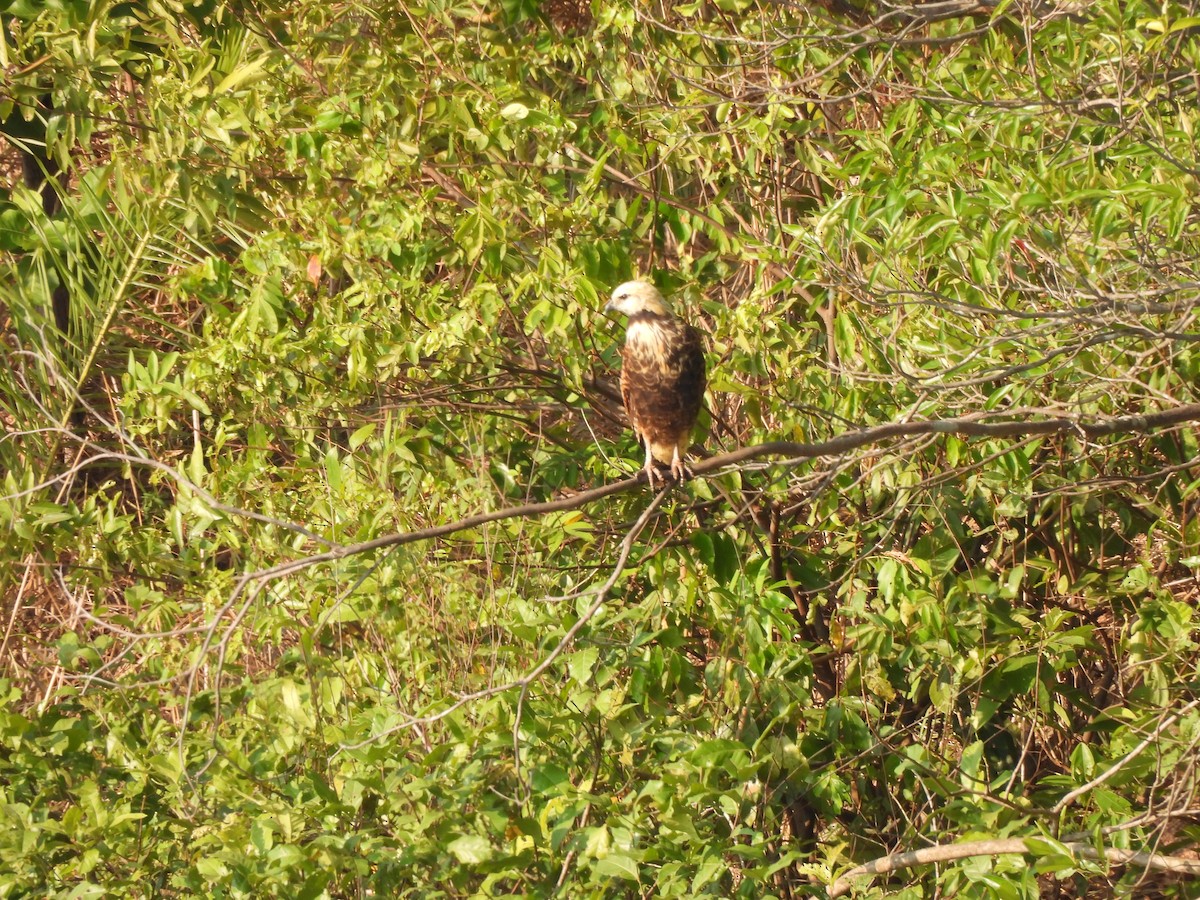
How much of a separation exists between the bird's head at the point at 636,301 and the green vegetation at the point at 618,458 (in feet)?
0.36

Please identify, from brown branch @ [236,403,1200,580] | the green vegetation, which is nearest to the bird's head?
the green vegetation

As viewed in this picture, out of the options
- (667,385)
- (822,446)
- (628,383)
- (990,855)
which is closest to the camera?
(822,446)

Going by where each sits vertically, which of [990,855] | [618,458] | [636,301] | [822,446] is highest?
[822,446]

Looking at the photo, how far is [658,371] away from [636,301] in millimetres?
211

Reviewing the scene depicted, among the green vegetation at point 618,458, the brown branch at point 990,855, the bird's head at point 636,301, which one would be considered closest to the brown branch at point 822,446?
the green vegetation at point 618,458

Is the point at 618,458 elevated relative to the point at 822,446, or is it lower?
lower

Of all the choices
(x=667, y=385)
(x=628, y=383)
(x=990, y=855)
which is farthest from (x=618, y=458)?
(x=990, y=855)

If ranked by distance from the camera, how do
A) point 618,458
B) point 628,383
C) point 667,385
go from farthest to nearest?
1. point 618,458
2. point 628,383
3. point 667,385

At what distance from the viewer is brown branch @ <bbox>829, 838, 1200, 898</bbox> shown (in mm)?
3152

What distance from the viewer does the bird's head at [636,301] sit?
12.4ft

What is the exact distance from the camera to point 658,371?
147 inches

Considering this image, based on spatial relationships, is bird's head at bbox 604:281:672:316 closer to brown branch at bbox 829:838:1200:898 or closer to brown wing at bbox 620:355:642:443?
brown wing at bbox 620:355:642:443

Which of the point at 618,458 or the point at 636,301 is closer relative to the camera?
the point at 636,301

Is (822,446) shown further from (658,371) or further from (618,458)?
(618,458)
